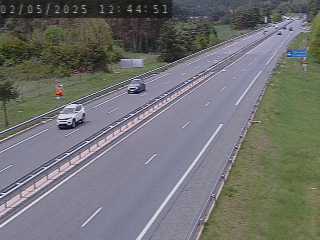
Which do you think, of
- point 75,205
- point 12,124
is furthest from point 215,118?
point 75,205

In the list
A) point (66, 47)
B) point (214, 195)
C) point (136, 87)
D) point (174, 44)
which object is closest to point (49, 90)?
point (136, 87)

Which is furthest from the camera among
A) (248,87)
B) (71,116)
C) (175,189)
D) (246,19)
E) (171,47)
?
(246,19)

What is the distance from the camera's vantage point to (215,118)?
42781 mm

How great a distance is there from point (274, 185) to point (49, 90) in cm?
3899

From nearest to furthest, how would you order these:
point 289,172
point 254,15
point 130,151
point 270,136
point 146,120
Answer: point 289,172 < point 130,151 < point 270,136 < point 146,120 < point 254,15

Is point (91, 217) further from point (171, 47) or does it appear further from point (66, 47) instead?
point (171, 47)

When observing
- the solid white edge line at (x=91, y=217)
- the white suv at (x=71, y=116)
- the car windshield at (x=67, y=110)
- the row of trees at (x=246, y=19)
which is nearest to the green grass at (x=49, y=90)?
the car windshield at (x=67, y=110)

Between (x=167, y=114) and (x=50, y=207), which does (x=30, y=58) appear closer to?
(x=167, y=114)

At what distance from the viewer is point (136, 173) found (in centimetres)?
2858

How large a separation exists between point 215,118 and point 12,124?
591 inches

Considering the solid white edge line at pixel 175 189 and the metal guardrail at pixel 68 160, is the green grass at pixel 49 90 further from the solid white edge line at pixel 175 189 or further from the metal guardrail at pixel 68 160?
the solid white edge line at pixel 175 189

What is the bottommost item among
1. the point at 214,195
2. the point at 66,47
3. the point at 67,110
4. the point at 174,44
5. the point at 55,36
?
the point at 174,44

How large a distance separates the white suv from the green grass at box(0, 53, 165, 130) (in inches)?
210

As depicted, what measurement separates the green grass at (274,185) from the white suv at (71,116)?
12075mm
